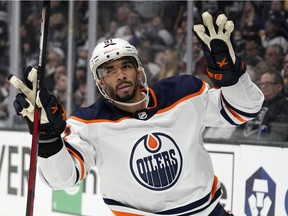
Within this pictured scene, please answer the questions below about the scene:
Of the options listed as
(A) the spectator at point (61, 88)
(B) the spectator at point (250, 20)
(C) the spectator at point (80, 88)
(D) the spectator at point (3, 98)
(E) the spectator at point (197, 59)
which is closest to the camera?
(B) the spectator at point (250, 20)

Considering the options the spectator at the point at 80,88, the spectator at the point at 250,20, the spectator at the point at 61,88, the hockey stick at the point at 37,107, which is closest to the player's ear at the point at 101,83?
the hockey stick at the point at 37,107

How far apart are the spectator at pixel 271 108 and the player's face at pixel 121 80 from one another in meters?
1.48

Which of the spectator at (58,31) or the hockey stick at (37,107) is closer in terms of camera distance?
the hockey stick at (37,107)

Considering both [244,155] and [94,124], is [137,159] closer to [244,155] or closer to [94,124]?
[94,124]

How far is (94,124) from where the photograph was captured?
2.69 metres

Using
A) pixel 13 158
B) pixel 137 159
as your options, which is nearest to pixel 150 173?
pixel 137 159

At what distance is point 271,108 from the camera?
403 cm

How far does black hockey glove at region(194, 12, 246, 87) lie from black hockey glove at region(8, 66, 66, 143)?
53cm

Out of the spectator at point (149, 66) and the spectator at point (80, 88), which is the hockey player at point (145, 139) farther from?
the spectator at point (80, 88)

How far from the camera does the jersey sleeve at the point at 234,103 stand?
256 cm

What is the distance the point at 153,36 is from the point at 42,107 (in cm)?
251

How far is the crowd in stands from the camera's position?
4164mm

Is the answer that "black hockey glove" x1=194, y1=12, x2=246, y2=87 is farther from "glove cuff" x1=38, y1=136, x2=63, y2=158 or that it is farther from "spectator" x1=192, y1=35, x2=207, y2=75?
"spectator" x1=192, y1=35, x2=207, y2=75

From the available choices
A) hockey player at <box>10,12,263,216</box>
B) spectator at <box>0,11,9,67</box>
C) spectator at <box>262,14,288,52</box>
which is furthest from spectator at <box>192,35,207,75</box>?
spectator at <box>0,11,9,67</box>
